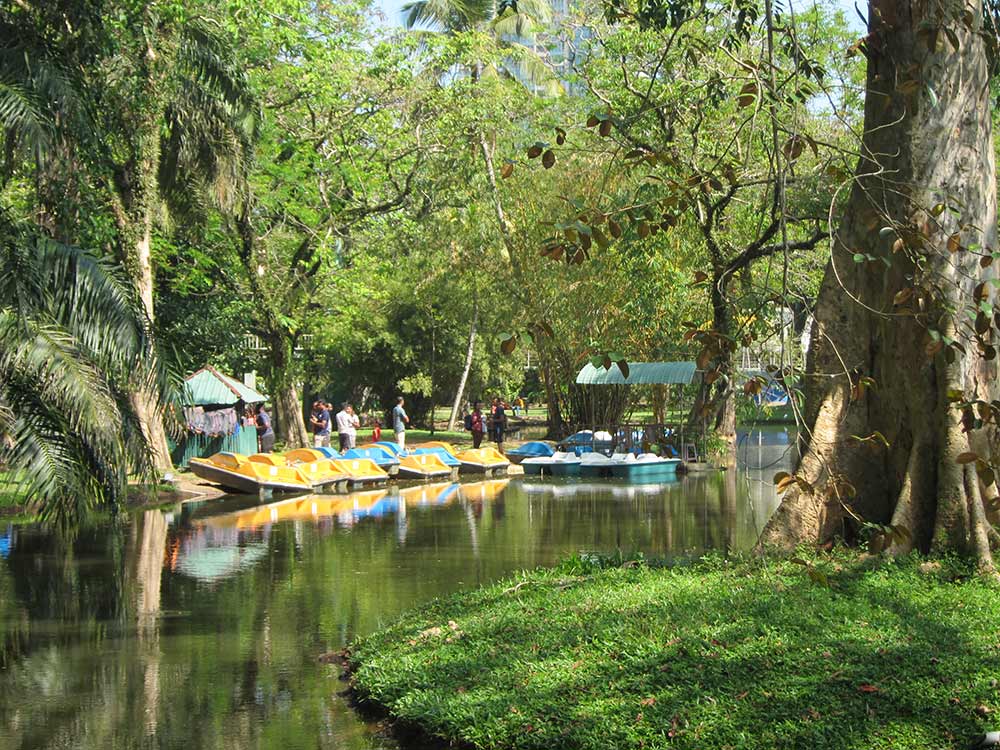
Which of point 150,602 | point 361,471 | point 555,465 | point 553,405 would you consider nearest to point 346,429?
point 361,471

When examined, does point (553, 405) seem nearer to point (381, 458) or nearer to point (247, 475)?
point (381, 458)

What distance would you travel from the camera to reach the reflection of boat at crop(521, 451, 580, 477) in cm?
3164

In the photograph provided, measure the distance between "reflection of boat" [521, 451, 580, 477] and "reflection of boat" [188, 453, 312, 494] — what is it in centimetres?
716

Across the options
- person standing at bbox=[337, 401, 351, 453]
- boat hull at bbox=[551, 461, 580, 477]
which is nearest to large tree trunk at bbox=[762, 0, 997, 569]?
boat hull at bbox=[551, 461, 580, 477]

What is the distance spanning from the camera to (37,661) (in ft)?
32.5

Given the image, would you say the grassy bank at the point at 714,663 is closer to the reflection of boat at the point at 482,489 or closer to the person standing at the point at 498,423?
the reflection of boat at the point at 482,489

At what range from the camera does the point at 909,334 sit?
10.5 m

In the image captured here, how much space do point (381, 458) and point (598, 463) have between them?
5.47 meters

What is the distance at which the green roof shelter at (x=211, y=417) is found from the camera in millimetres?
32750

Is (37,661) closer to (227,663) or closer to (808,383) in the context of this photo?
(227,663)

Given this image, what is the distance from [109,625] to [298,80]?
904 inches

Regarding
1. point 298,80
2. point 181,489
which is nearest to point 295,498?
point 181,489

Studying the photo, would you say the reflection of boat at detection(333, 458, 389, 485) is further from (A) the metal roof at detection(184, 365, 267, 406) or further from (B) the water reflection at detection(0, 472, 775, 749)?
(A) the metal roof at detection(184, 365, 267, 406)

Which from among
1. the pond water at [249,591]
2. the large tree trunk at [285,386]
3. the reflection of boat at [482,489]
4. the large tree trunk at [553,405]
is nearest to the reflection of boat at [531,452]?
the reflection of boat at [482,489]
